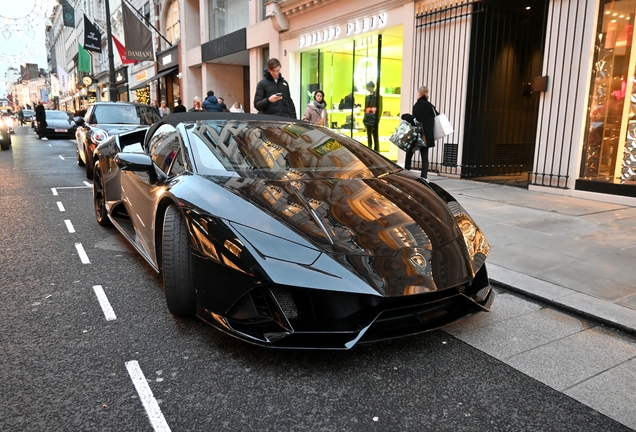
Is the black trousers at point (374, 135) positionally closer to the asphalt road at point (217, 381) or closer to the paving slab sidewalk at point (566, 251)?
the paving slab sidewalk at point (566, 251)

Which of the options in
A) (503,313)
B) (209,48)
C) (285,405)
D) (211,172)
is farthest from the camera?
(209,48)

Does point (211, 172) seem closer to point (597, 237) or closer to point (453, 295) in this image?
point (453, 295)

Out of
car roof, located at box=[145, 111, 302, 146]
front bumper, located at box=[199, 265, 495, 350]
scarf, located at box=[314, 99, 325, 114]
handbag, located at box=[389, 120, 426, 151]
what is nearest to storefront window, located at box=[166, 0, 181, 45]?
scarf, located at box=[314, 99, 325, 114]

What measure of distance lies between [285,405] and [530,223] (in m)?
4.79

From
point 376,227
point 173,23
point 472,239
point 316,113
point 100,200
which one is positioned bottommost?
point 100,200

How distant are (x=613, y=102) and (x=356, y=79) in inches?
309

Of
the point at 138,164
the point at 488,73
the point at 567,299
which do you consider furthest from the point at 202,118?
the point at 488,73

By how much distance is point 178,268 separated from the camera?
9.50ft

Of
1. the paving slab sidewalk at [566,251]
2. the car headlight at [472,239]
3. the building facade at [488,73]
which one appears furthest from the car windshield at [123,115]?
the car headlight at [472,239]

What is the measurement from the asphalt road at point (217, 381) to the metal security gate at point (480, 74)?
318 inches

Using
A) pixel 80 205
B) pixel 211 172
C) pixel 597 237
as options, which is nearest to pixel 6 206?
pixel 80 205

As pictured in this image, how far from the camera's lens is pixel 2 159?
1388 centimetres

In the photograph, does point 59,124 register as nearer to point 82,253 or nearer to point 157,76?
point 157,76

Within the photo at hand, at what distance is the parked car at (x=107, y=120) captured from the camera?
9.21 meters
